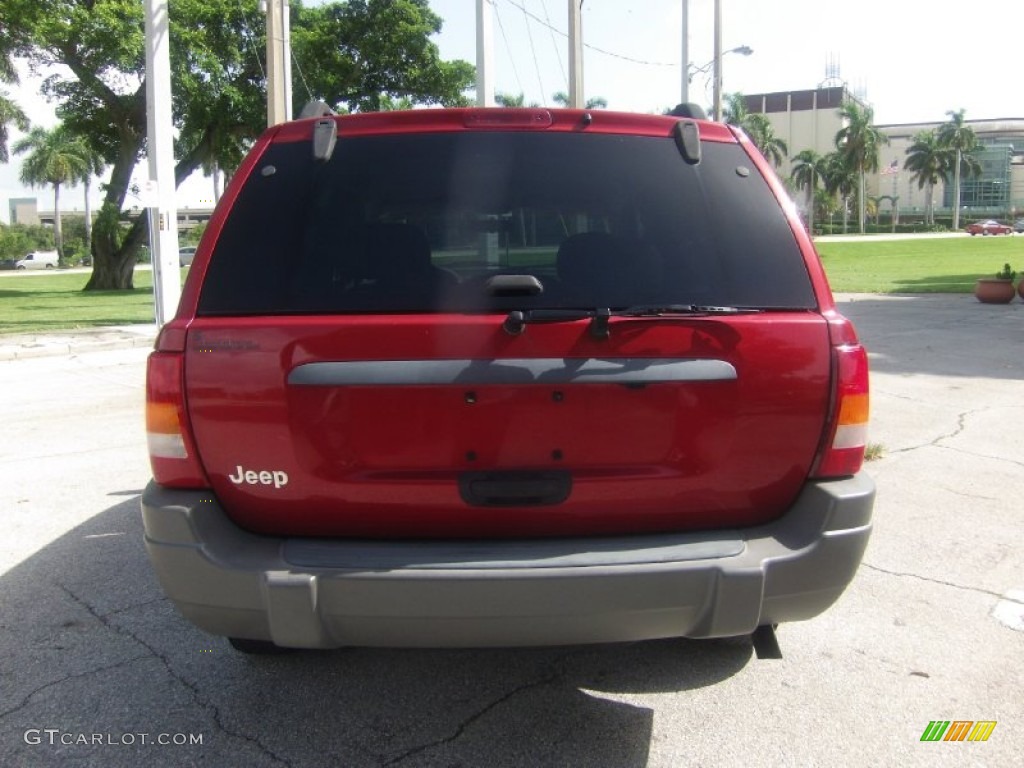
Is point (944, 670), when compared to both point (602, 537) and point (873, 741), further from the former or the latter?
point (602, 537)

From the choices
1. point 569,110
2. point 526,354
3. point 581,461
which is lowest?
point 581,461

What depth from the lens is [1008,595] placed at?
3953 mm

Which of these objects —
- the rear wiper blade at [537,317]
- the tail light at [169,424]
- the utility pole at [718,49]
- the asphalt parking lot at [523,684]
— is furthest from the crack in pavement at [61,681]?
the utility pole at [718,49]

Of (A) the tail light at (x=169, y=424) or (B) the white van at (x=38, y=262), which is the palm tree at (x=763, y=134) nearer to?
(B) the white van at (x=38, y=262)

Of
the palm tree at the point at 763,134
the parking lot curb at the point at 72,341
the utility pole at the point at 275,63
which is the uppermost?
the palm tree at the point at 763,134

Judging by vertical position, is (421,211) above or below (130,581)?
above

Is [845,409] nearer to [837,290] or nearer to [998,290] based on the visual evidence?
[998,290]

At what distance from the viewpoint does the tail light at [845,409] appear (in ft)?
8.22

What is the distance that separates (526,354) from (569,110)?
84 cm

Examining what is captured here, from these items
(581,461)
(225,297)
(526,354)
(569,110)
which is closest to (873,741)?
(581,461)

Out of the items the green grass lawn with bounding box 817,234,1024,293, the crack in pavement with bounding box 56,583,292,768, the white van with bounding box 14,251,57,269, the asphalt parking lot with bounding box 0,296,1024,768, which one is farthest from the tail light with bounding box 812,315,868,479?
the white van with bounding box 14,251,57,269

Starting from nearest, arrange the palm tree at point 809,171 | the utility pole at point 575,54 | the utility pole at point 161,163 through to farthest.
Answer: the utility pole at point 161,163 < the utility pole at point 575,54 < the palm tree at point 809,171

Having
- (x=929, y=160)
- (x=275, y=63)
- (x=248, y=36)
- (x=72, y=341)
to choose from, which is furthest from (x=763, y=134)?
(x=72, y=341)

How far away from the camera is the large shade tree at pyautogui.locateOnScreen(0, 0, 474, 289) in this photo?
22578 mm
